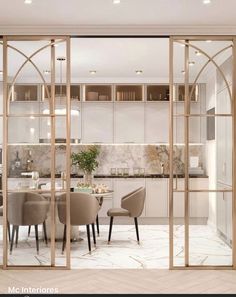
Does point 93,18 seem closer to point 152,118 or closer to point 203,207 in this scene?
point 203,207

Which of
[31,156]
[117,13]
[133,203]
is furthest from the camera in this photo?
[133,203]

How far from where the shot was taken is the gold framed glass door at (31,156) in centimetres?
480

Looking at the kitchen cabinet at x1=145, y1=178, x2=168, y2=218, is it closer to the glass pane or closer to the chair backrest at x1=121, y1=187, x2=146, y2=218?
the chair backrest at x1=121, y1=187, x2=146, y2=218

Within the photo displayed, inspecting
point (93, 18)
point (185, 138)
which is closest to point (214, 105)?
point (185, 138)

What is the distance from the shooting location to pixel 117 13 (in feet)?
14.5

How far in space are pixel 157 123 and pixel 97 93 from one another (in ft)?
4.01

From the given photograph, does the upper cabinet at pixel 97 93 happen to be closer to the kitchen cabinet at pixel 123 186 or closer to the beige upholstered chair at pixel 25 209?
the kitchen cabinet at pixel 123 186

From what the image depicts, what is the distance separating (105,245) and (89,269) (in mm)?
1265

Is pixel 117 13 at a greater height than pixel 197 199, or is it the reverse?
pixel 117 13

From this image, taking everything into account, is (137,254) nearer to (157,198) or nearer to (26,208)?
(26,208)

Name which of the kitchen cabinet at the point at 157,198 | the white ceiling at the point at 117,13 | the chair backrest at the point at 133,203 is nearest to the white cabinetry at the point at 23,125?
the white ceiling at the point at 117,13

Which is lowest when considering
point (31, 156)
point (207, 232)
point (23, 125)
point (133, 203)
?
point (207, 232)

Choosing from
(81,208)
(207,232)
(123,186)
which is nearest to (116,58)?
(81,208)

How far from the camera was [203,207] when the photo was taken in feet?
16.0
